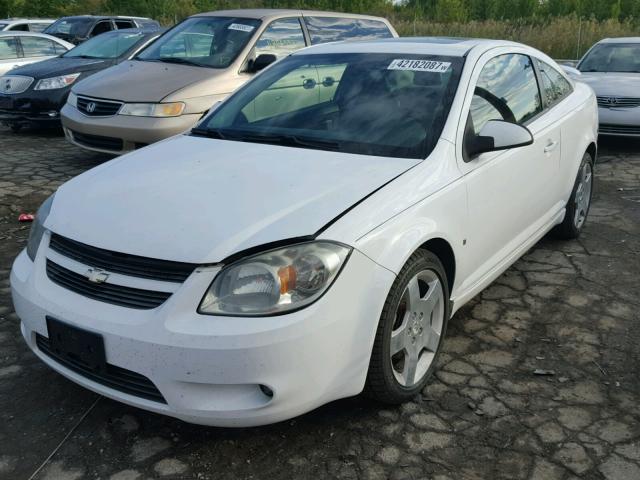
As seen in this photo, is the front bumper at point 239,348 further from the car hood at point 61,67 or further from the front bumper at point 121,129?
the car hood at point 61,67

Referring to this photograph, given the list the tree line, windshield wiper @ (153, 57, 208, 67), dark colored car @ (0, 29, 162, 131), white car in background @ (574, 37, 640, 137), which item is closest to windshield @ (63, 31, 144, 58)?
dark colored car @ (0, 29, 162, 131)

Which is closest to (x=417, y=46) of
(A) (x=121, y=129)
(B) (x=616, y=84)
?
(A) (x=121, y=129)

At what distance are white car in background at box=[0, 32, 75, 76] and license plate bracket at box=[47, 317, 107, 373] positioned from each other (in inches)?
364

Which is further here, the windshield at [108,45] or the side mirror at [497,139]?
the windshield at [108,45]

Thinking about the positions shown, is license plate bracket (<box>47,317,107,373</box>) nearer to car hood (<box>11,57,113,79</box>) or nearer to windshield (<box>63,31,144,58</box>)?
car hood (<box>11,57,113,79</box>)

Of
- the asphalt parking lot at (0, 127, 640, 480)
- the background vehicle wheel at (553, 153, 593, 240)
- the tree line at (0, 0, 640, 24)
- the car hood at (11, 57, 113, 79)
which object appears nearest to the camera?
the asphalt parking lot at (0, 127, 640, 480)

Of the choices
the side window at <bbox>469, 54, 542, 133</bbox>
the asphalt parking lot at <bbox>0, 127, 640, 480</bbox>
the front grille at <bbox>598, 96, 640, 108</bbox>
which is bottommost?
the asphalt parking lot at <bbox>0, 127, 640, 480</bbox>

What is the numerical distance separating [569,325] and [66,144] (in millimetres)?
7016

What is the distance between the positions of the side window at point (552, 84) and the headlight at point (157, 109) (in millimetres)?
3506

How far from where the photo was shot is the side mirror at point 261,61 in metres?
6.95

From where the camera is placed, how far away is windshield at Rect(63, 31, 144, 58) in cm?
960

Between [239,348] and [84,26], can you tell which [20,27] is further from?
[239,348]

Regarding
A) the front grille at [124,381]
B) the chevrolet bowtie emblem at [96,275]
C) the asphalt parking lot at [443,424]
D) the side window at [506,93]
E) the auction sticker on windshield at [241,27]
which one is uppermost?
the auction sticker on windshield at [241,27]

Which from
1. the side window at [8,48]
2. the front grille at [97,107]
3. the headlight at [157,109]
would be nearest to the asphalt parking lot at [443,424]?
the headlight at [157,109]
